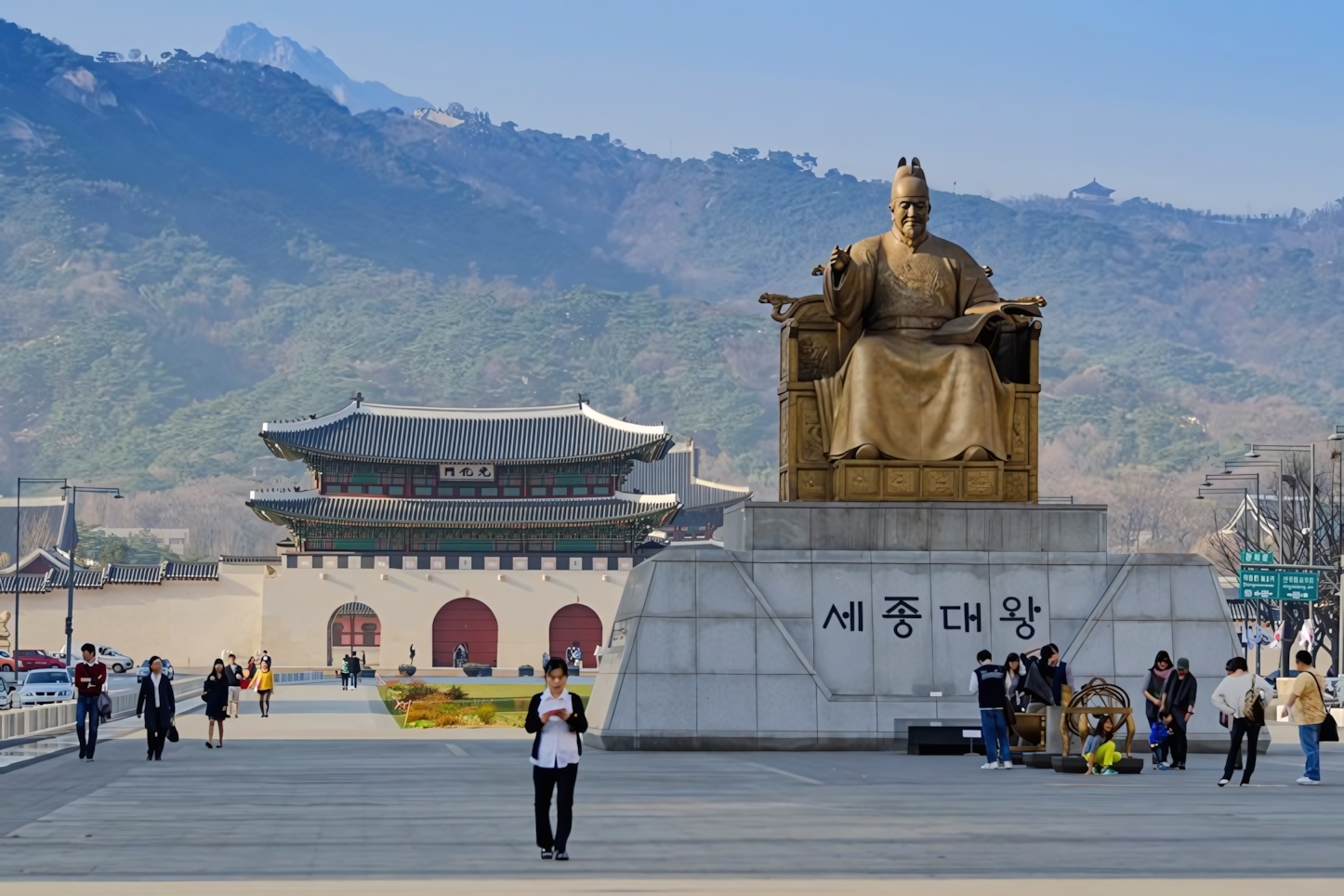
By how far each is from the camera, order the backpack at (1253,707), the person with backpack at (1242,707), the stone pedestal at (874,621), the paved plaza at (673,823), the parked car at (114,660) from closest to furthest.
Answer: the paved plaza at (673,823), the person with backpack at (1242,707), the backpack at (1253,707), the stone pedestal at (874,621), the parked car at (114,660)

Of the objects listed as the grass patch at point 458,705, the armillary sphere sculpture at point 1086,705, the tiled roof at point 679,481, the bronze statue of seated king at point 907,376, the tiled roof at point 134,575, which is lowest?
the grass patch at point 458,705

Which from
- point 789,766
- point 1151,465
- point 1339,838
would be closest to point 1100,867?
point 1339,838

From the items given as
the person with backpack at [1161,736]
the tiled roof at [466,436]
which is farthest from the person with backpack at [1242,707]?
the tiled roof at [466,436]

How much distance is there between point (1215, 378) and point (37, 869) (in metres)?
189

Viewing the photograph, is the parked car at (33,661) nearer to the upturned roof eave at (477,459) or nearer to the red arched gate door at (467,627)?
the upturned roof eave at (477,459)

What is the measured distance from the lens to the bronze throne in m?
21.5

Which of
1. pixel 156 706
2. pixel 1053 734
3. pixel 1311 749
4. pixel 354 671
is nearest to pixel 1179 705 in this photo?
pixel 1053 734

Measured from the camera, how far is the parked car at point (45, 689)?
41688 mm

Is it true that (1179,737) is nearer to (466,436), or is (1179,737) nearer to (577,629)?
(577,629)

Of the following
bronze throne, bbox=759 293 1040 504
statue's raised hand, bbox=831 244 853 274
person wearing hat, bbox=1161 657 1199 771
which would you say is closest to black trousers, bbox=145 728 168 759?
bronze throne, bbox=759 293 1040 504

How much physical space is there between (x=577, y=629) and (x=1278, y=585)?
34400 millimetres

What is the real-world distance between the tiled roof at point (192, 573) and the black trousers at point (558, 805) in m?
61.9

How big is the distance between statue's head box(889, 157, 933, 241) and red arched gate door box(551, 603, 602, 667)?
4939 cm

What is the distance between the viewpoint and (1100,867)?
10.4 m
